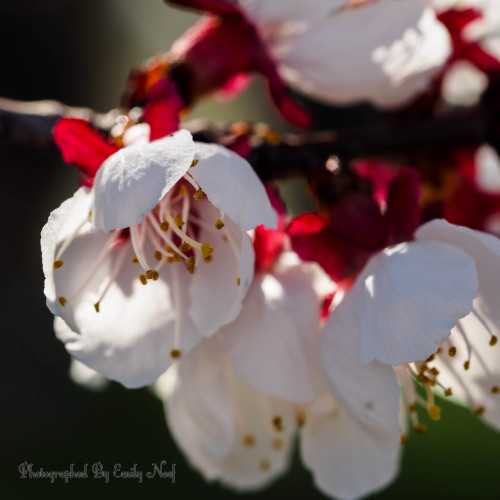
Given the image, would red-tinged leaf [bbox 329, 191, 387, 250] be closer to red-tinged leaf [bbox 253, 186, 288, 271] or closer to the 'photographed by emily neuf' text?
red-tinged leaf [bbox 253, 186, 288, 271]

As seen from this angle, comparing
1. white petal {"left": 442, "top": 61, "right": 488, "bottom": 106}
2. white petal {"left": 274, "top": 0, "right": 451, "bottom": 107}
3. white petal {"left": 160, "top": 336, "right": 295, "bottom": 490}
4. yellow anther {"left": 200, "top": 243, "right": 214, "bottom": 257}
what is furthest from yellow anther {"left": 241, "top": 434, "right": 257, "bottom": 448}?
white petal {"left": 442, "top": 61, "right": 488, "bottom": 106}

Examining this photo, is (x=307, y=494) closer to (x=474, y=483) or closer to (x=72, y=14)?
(x=474, y=483)

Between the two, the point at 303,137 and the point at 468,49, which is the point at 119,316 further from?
the point at 468,49

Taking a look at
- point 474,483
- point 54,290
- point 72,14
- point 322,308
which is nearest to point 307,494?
point 474,483

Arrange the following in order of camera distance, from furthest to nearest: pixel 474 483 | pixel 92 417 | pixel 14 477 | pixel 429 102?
pixel 92 417 → pixel 14 477 → pixel 474 483 → pixel 429 102

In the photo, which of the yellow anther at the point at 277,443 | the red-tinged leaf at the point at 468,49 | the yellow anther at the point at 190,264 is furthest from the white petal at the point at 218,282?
the red-tinged leaf at the point at 468,49

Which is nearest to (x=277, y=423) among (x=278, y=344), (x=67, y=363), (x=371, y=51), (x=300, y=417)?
(x=300, y=417)
